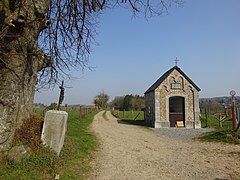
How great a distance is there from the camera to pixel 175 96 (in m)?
24.1

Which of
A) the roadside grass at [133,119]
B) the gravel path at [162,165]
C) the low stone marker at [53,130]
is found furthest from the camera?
the roadside grass at [133,119]

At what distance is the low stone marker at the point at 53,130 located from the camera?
23.7ft

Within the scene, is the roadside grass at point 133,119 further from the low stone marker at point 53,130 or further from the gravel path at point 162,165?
the low stone marker at point 53,130

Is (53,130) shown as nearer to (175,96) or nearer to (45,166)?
(45,166)

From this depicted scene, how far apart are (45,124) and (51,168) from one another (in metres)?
1.43

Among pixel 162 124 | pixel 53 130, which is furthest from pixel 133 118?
pixel 53 130

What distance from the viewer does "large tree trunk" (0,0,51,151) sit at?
21.6 feet

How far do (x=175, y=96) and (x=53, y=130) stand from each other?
18.1m

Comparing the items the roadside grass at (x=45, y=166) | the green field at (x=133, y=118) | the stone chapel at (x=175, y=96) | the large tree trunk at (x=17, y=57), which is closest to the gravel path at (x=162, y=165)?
the roadside grass at (x=45, y=166)

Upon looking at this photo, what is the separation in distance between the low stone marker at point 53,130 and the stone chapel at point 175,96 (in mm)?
16628

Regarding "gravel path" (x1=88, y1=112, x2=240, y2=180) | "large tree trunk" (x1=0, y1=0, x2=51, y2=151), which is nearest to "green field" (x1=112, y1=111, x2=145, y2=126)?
"gravel path" (x1=88, y1=112, x2=240, y2=180)

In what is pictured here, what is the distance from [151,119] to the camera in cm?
2512

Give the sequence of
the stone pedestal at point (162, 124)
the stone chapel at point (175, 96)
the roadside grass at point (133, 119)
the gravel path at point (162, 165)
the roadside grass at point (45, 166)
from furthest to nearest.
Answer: the roadside grass at point (133, 119) < the stone chapel at point (175, 96) < the stone pedestal at point (162, 124) < the gravel path at point (162, 165) < the roadside grass at point (45, 166)

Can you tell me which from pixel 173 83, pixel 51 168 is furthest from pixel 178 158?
pixel 173 83
